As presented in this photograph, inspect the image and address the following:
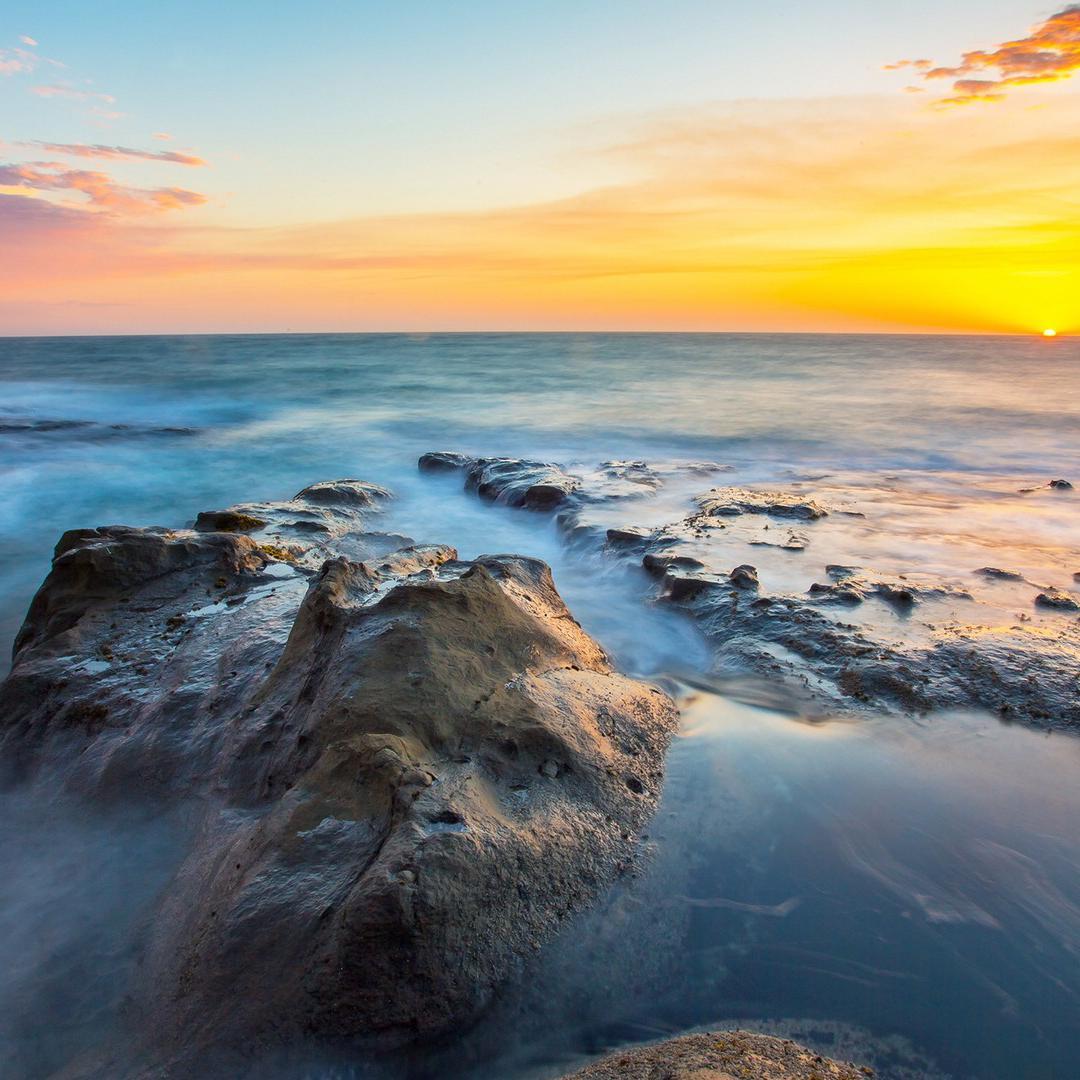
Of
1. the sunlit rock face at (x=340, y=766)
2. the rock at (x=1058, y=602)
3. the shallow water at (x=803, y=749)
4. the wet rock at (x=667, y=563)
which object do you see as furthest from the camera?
the wet rock at (x=667, y=563)

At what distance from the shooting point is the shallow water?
2.44 metres

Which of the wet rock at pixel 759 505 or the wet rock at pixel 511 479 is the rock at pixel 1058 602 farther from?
the wet rock at pixel 511 479

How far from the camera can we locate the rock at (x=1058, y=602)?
5543 mm

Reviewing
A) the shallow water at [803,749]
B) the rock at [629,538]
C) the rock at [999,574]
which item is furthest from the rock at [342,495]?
the rock at [999,574]

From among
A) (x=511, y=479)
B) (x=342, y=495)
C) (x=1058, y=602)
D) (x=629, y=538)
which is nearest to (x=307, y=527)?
(x=342, y=495)

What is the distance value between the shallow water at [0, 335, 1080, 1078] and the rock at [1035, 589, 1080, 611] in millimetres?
204

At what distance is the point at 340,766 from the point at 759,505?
697 centimetres

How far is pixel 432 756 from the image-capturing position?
9.37ft

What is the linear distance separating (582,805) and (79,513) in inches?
383

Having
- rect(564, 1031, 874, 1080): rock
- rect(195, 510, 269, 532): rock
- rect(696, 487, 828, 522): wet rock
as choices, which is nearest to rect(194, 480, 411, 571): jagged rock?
rect(195, 510, 269, 532): rock

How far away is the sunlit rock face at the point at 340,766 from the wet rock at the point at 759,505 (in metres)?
4.33

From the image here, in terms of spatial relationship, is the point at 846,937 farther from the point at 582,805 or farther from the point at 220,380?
the point at 220,380

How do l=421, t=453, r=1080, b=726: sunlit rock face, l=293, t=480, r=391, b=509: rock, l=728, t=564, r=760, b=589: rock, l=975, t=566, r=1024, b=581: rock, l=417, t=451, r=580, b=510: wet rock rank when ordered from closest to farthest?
l=421, t=453, r=1080, b=726: sunlit rock face < l=728, t=564, r=760, b=589: rock < l=975, t=566, r=1024, b=581: rock < l=293, t=480, r=391, b=509: rock < l=417, t=451, r=580, b=510: wet rock

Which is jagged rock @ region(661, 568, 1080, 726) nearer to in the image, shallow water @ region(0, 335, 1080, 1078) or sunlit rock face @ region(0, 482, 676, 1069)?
shallow water @ region(0, 335, 1080, 1078)
